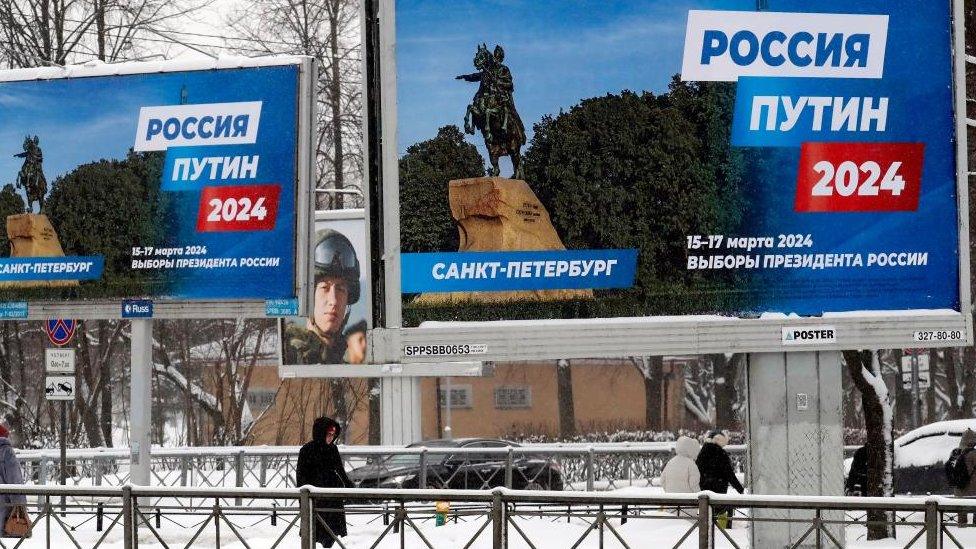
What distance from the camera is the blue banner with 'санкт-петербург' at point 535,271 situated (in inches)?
610

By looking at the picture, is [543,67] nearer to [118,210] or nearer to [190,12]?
[118,210]

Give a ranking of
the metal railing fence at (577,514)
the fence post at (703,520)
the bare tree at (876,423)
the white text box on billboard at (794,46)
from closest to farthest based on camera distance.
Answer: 1. the metal railing fence at (577,514)
2. the fence post at (703,520)
3. the white text box on billboard at (794,46)
4. the bare tree at (876,423)

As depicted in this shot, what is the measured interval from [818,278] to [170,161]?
395 inches

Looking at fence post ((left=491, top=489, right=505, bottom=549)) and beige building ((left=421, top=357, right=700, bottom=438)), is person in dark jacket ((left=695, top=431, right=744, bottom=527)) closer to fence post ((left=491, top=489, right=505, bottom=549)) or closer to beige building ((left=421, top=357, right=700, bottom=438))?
fence post ((left=491, top=489, right=505, bottom=549))

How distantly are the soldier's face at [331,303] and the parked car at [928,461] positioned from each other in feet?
35.8

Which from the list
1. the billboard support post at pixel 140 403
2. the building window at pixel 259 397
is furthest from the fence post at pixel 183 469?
the building window at pixel 259 397

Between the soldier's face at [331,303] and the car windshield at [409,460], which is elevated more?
the soldier's face at [331,303]

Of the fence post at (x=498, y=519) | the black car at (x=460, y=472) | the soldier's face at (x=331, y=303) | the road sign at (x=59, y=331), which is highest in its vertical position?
the soldier's face at (x=331, y=303)

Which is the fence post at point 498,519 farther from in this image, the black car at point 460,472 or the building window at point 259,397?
the building window at point 259,397

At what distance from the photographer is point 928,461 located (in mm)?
26766

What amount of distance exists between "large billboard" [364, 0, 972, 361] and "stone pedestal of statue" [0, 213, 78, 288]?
8582mm

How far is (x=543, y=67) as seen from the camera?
619 inches

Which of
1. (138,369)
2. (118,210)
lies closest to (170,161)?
(118,210)

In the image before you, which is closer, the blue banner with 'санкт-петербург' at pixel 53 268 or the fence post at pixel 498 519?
the fence post at pixel 498 519
